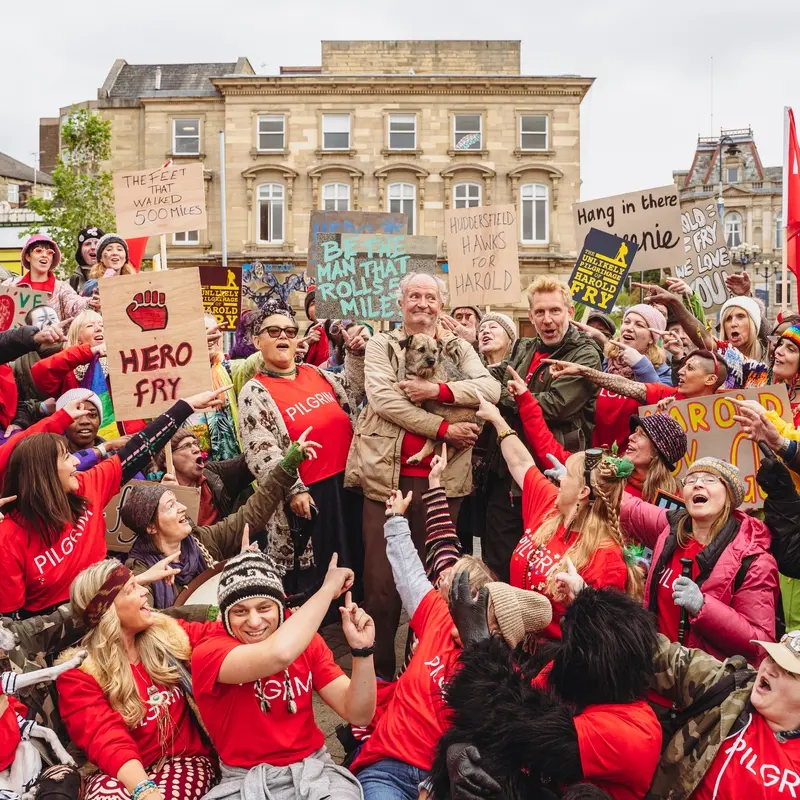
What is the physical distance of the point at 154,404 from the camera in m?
5.22

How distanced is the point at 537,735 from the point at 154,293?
11.0 feet

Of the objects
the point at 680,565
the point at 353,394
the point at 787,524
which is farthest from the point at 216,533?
the point at 787,524

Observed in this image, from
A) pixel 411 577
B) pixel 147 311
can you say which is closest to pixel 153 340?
pixel 147 311

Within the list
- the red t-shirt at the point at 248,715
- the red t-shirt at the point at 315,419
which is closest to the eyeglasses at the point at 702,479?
the red t-shirt at the point at 248,715

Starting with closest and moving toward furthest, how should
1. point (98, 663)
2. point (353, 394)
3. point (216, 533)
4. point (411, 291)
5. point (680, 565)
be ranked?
point (98, 663) < point (680, 565) < point (216, 533) < point (411, 291) < point (353, 394)

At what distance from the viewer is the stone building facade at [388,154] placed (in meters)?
34.1

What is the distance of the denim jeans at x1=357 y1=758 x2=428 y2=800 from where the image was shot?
346cm

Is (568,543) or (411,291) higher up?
(411,291)

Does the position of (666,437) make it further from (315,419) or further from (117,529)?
(117,529)

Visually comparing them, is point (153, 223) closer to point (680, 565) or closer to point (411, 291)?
point (411, 291)

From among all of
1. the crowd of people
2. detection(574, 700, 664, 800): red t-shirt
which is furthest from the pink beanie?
detection(574, 700, 664, 800): red t-shirt

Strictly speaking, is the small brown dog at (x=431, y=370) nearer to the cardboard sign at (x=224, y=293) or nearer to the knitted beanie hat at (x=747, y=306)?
the knitted beanie hat at (x=747, y=306)

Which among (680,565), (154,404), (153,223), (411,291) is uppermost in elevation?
(153,223)

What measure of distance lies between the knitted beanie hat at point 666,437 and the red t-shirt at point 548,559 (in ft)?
2.02
